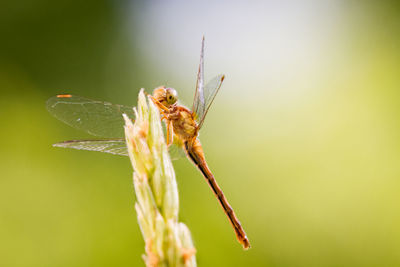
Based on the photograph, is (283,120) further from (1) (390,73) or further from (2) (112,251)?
(2) (112,251)

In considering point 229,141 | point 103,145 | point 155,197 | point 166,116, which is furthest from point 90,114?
point 229,141

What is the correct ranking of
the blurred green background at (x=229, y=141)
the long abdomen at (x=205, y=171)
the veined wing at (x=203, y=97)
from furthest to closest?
the blurred green background at (x=229, y=141) < the long abdomen at (x=205, y=171) < the veined wing at (x=203, y=97)

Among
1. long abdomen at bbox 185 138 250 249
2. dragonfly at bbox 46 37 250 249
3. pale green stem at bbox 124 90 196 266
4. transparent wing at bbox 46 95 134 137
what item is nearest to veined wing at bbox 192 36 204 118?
dragonfly at bbox 46 37 250 249

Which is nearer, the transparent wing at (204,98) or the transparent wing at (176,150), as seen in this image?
the transparent wing at (204,98)

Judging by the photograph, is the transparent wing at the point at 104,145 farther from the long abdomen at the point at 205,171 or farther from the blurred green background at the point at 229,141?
the blurred green background at the point at 229,141

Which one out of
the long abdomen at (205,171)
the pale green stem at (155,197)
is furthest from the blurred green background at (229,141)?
the pale green stem at (155,197)

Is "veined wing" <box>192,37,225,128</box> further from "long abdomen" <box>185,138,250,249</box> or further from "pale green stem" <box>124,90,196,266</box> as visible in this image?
"pale green stem" <box>124,90,196,266</box>
